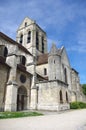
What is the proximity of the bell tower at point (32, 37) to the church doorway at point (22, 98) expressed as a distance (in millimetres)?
15235

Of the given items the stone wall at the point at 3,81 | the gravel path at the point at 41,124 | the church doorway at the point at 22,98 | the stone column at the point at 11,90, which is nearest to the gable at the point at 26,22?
the stone column at the point at 11,90

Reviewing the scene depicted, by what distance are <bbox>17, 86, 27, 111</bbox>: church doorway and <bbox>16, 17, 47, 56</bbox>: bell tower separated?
50.0 ft

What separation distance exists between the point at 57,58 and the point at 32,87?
7.31 m

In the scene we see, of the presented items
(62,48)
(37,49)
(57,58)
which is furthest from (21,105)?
(37,49)

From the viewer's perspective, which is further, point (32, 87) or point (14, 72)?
point (32, 87)

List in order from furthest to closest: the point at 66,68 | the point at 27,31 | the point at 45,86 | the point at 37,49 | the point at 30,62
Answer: the point at 27,31
the point at 37,49
the point at 66,68
the point at 30,62
the point at 45,86

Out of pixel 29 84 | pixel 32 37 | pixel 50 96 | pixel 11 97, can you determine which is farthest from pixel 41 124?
pixel 32 37

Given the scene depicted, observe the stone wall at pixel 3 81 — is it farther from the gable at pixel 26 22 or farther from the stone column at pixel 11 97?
the gable at pixel 26 22

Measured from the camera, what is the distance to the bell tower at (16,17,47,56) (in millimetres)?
34419

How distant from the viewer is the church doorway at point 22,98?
1842 centimetres

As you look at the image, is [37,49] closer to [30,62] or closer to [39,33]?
[39,33]

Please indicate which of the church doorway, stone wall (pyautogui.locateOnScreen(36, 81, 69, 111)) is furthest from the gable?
the church doorway

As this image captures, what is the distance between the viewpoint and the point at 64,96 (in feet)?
65.3

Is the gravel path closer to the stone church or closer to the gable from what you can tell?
the stone church
